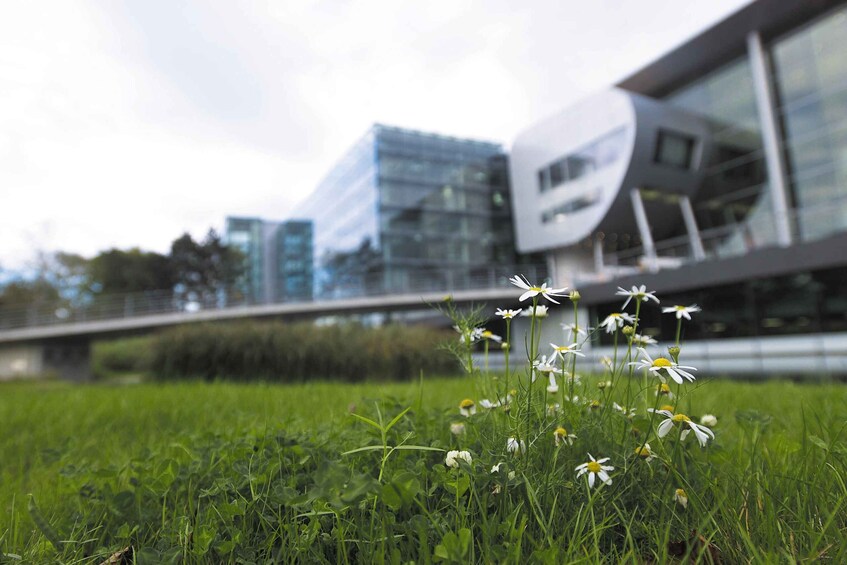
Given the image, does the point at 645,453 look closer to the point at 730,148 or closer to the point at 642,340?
the point at 642,340

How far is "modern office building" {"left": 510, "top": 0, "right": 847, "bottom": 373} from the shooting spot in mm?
14172

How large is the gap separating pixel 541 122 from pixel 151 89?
2590 cm

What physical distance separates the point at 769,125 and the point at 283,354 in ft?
72.0

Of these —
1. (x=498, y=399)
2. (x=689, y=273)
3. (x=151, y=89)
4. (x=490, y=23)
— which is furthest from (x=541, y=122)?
(x=498, y=399)

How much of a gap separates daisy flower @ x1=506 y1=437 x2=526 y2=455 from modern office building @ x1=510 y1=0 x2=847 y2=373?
9218mm

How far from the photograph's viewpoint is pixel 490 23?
9.58 m

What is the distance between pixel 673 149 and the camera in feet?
79.6

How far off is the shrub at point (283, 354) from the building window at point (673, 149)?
20.4 meters

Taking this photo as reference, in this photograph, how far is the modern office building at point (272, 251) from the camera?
133 ft

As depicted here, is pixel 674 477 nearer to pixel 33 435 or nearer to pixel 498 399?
pixel 498 399

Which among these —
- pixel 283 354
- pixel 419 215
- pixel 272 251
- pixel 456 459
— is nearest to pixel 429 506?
pixel 456 459

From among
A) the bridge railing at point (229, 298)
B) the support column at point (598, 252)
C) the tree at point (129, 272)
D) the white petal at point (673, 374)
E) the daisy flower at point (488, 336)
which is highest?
the tree at point (129, 272)

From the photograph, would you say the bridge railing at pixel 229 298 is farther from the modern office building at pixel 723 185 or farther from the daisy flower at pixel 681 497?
the daisy flower at pixel 681 497

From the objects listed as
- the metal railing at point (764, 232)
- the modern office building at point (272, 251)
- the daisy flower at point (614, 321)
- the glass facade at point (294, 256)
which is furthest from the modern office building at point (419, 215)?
the daisy flower at point (614, 321)
